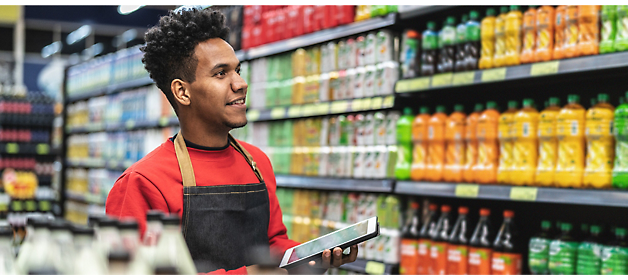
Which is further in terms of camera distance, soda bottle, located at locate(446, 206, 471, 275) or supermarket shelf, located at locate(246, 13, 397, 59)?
supermarket shelf, located at locate(246, 13, 397, 59)

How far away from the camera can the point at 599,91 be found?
2.76 meters

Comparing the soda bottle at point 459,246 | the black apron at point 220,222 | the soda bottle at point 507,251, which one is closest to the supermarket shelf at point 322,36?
the soda bottle at point 459,246

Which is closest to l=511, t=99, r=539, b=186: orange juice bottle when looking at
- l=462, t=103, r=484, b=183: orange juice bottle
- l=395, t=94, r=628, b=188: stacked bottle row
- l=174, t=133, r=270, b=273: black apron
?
l=395, t=94, r=628, b=188: stacked bottle row

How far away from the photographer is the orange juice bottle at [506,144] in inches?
106

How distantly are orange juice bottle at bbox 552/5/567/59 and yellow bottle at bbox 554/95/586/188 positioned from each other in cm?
20

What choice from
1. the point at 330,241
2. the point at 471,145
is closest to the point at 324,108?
the point at 471,145

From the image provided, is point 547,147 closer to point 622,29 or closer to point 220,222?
point 622,29

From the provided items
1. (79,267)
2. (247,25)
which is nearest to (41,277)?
(79,267)

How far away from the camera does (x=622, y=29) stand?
231 centimetres

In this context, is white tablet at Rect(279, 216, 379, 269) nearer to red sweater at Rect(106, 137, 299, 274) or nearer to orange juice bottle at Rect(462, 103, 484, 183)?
red sweater at Rect(106, 137, 299, 274)

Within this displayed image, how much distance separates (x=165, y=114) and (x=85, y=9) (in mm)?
5761

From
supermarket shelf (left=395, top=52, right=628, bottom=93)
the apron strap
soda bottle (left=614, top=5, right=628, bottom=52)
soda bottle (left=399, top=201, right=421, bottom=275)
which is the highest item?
soda bottle (left=614, top=5, right=628, bottom=52)

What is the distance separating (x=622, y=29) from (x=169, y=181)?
6.26 feet

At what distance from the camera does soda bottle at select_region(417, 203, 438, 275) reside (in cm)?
302
